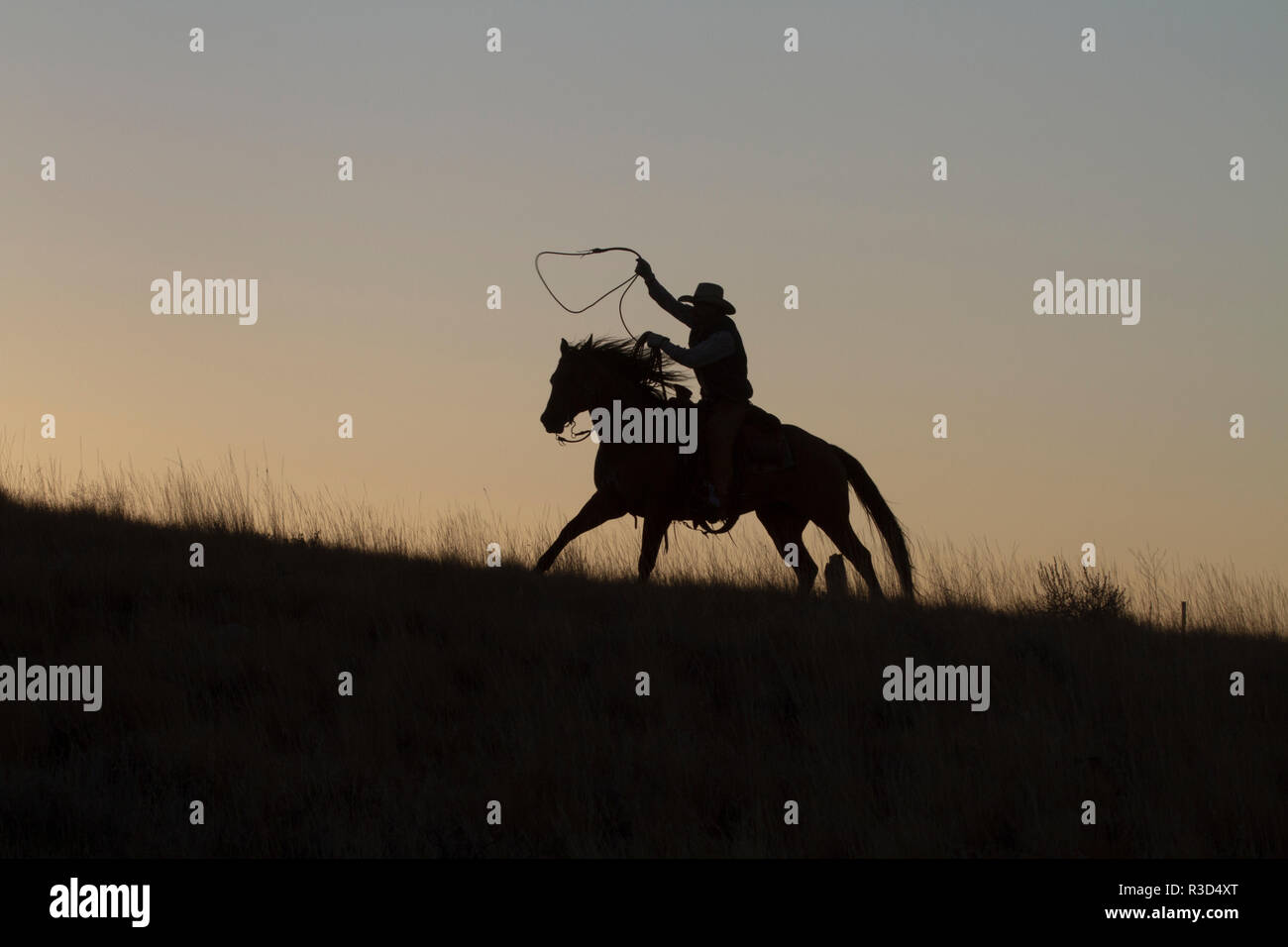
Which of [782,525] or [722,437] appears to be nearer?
[722,437]

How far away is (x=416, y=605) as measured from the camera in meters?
11.6

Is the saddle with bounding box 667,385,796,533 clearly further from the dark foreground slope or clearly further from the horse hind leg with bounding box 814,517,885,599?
the dark foreground slope

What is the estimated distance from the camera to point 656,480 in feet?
45.1

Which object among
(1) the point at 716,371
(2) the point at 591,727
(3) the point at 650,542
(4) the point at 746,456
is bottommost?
(2) the point at 591,727

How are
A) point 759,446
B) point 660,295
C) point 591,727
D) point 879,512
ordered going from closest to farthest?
point 591,727, point 660,295, point 759,446, point 879,512

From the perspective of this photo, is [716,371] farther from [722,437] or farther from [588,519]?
[588,519]

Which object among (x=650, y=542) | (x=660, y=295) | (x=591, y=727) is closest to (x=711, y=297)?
(x=660, y=295)

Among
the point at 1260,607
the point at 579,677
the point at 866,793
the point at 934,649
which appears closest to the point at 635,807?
the point at 866,793

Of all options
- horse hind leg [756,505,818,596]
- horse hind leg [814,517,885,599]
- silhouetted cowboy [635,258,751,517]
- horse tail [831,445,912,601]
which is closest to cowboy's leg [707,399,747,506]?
silhouetted cowboy [635,258,751,517]

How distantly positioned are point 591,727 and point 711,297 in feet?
18.3

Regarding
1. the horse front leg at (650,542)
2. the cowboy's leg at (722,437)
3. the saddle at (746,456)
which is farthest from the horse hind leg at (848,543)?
the horse front leg at (650,542)

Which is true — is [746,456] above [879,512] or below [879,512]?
above

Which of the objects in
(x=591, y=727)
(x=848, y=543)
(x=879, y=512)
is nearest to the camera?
(x=591, y=727)

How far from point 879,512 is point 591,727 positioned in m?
6.64
